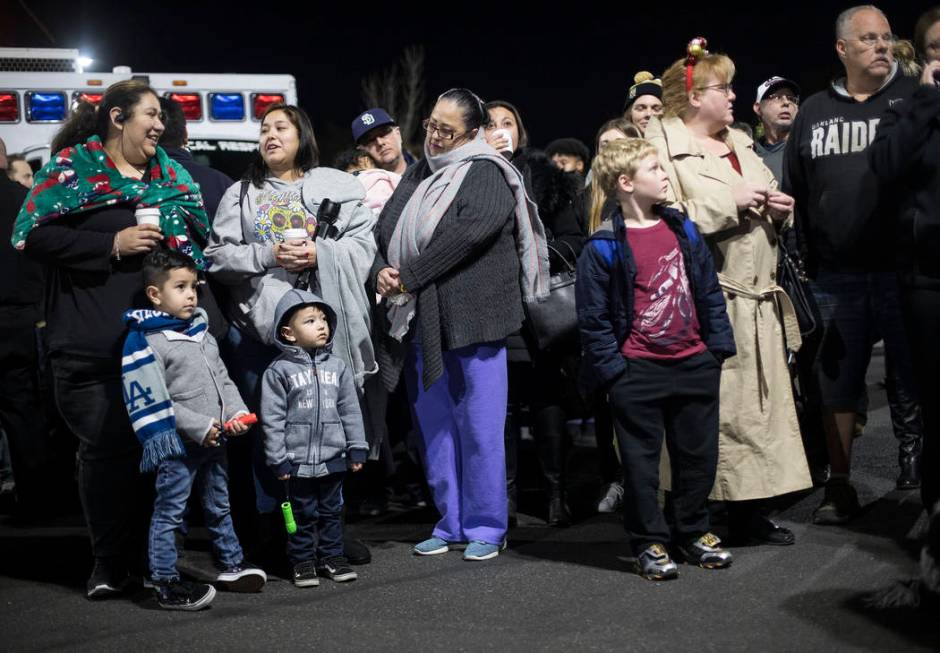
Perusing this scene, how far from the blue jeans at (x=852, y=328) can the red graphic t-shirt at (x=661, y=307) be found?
40.0 inches

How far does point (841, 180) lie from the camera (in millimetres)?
5594

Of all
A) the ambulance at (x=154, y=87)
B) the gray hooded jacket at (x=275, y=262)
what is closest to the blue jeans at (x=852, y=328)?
the gray hooded jacket at (x=275, y=262)

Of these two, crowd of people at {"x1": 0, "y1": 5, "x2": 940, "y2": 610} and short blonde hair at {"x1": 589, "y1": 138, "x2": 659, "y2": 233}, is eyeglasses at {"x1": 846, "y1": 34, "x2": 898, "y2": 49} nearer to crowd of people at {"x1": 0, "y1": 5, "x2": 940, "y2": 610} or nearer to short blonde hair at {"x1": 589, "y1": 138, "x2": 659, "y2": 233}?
crowd of people at {"x1": 0, "y1": 5, "x2": 940, "y2": 610}

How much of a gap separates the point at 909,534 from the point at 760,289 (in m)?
1.26

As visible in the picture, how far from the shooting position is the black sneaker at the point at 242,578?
4957mm

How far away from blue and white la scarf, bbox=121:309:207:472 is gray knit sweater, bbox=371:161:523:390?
1.21 meters

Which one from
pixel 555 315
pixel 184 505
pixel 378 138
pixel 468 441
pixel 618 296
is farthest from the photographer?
pixel 378 138

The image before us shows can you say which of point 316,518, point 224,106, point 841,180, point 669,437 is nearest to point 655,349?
point 669,437

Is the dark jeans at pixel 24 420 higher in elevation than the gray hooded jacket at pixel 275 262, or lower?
lower

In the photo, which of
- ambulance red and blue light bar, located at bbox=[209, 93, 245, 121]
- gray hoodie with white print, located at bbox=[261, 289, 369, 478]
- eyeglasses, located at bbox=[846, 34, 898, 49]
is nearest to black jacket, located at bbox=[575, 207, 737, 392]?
gray hoodie with white print, located at bbox=[261, 289, 369, 478]

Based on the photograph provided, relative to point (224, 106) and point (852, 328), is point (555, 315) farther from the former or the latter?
point (224, 106)

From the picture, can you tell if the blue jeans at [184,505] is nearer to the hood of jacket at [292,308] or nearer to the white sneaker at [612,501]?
the hood of jacket at [292,308]

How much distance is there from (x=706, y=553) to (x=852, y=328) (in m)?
1.42

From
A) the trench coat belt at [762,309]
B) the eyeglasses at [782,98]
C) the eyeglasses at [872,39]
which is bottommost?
the trench coat belt at [762,309]
